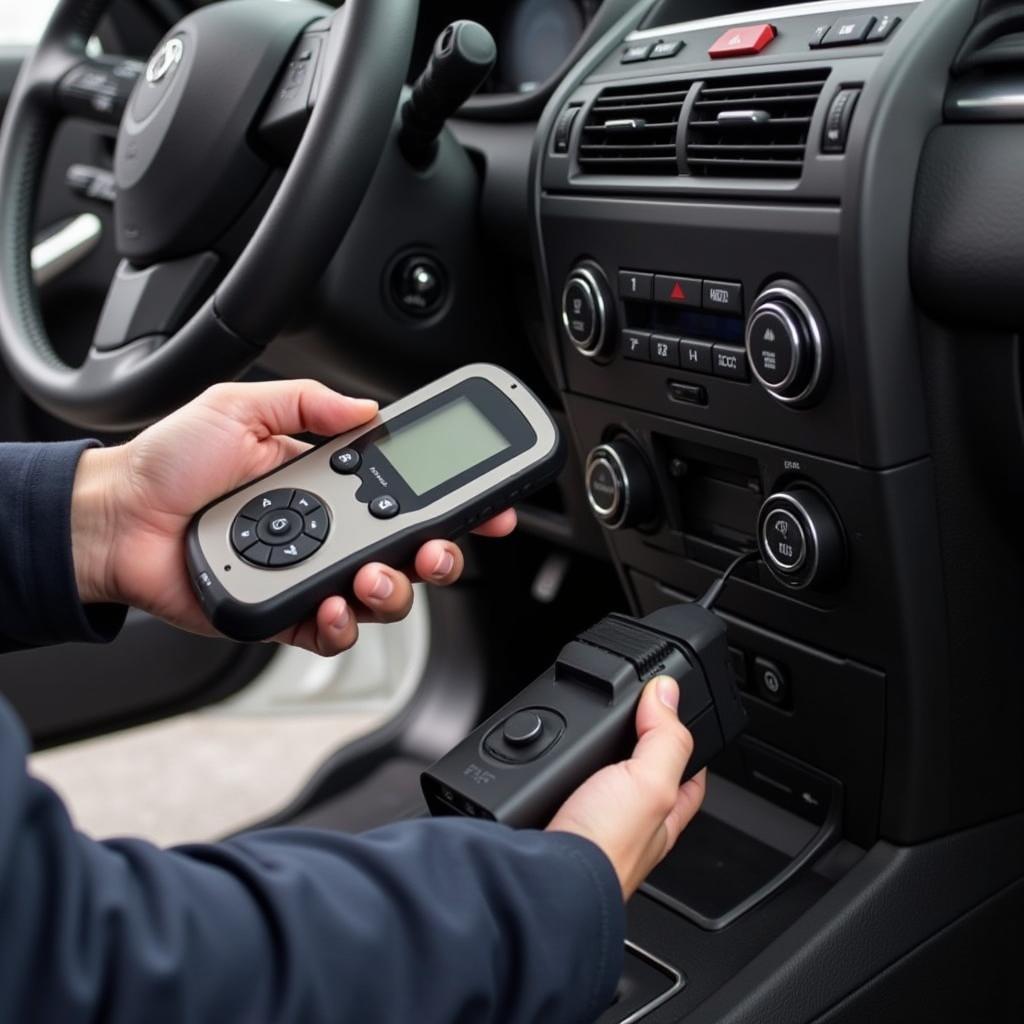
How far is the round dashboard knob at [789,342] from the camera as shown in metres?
0.72

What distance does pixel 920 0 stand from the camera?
0.69 meters

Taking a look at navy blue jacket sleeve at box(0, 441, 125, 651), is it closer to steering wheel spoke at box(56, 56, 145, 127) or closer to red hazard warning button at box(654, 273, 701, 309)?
red hazard warning button at box(654, 273, 701, 309)

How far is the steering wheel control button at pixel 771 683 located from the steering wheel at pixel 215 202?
0.40 metres

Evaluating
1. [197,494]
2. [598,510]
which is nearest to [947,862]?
[598,510]

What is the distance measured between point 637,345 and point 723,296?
10 centimetres

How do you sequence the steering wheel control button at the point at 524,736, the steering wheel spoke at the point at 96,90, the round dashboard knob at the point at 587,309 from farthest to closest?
the steering wheel spoke at the point at 96,90 < the round dashboard knob at the point at 587,309 < the steering wheel control button at the point at 524,736

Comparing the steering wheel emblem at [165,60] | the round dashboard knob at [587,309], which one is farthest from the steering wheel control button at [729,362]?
the steering wheel emblem at [165,60]

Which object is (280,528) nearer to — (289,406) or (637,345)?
(289,406)

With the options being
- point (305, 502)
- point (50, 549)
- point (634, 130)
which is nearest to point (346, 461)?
point (305, 502)

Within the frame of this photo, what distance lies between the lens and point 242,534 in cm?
75

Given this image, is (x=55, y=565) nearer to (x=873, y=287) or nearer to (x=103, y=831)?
(x=873, y=287)

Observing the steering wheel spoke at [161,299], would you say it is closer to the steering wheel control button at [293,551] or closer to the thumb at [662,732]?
the steering wheel control button at [293,551]

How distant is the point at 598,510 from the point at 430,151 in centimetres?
29

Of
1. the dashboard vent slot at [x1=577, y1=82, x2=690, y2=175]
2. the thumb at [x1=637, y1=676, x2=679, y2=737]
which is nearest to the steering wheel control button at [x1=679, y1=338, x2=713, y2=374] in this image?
the dashboard vent slot at [x1=577, y1=82, x2=690, y2=175]
